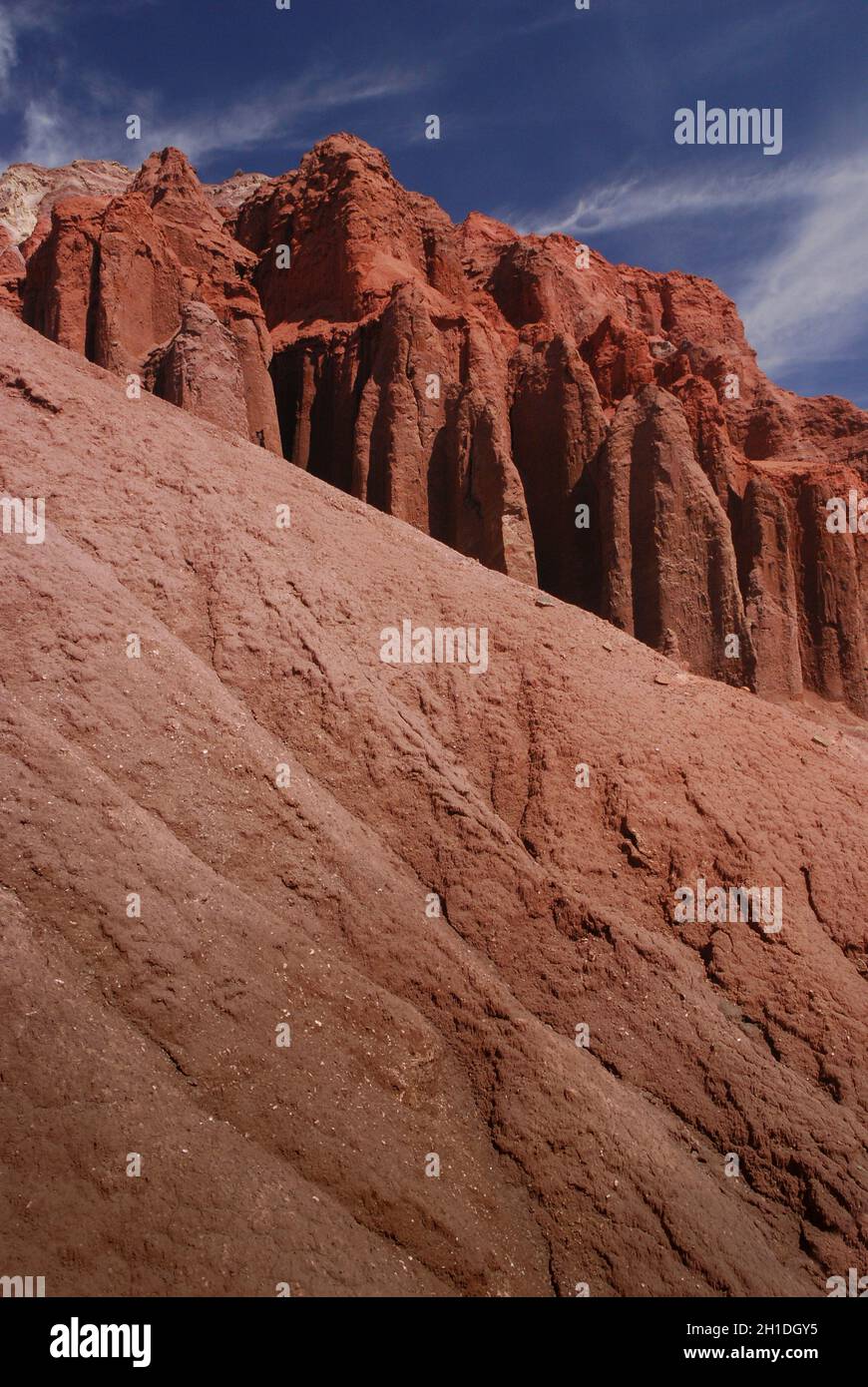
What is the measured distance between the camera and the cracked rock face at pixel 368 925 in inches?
199

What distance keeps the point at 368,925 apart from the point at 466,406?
17.7 metres

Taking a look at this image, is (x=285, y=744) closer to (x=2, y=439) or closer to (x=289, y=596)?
(x=289, y=596)

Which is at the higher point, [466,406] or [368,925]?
[466,406]

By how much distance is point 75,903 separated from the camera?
18.2ft

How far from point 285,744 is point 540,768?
2.43m

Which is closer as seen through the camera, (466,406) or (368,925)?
(368,925)

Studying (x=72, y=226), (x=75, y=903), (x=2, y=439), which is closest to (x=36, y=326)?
(x=72, y=226)

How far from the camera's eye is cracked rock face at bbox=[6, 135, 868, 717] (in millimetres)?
20797

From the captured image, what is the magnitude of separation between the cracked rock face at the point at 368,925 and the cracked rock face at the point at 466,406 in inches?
405

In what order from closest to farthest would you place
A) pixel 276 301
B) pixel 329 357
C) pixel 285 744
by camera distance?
pixel 285 744 → pixel 329 357 → pixel 276 301

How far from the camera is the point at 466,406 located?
21750mm

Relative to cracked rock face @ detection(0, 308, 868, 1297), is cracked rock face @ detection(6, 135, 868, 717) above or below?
above

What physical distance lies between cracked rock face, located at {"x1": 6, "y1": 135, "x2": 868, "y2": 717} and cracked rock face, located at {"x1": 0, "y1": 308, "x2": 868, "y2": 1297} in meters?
10.3

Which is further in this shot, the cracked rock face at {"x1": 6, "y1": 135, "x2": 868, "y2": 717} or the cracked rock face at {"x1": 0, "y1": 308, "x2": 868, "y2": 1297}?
the cracked rock face at {"x1": 6, "y1": 135, "x2": 868, "y2": 717}
